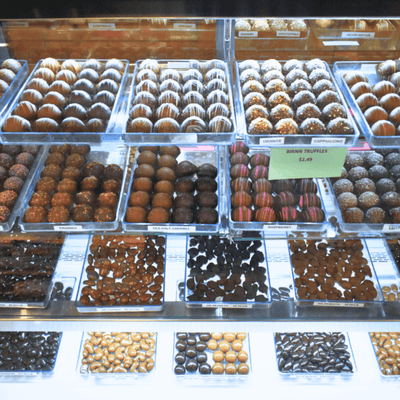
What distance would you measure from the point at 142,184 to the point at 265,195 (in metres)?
0.47

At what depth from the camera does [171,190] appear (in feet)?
5.01

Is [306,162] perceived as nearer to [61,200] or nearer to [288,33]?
[61,200]

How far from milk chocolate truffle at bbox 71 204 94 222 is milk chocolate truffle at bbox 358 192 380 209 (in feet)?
3.22

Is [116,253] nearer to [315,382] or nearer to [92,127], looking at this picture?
[92,127]

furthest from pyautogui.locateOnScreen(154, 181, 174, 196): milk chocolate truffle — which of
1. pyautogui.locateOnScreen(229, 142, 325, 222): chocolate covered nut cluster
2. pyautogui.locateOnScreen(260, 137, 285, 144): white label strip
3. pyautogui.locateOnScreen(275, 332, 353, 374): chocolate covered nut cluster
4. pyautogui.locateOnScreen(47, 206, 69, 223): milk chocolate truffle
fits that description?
pyautogui.locateOnScreen(275, 332, 353, 374): chocolate covered nut cluster

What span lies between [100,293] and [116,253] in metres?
0.22

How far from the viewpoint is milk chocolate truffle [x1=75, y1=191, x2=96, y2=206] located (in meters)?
1.46

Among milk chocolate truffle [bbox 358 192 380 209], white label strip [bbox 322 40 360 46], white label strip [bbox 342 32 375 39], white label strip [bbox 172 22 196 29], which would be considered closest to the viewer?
milk chocolate truffle [bbox 358 192 380 209]

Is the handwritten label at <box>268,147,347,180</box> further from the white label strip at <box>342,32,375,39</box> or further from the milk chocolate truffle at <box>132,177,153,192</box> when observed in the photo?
the white label strip at <box>342,32,375,39</box>

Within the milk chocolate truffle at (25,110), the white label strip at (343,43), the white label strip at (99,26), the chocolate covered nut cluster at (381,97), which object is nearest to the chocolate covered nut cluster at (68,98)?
the milk chocolate truffle at (25,110)

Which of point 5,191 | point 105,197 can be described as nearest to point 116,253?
point 105,197

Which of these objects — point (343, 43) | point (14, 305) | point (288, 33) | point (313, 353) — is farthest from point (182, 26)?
point (313, 353)

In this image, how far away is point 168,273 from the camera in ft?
5.94

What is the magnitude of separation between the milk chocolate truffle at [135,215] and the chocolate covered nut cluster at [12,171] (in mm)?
426
